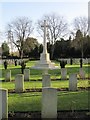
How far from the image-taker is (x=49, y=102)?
23.8 feet

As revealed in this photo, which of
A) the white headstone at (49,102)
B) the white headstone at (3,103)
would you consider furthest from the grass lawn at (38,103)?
the white headstone at (49,102)

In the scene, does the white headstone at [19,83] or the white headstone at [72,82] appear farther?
the white headstone at [72,82]

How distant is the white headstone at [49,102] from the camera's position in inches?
285

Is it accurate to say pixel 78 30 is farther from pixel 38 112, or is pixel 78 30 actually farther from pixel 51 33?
pixel 38 112

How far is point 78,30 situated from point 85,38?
323cm

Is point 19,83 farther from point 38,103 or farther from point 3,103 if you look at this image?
point 3,103

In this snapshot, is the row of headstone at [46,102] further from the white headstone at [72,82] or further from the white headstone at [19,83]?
the white headstone at [72,82]

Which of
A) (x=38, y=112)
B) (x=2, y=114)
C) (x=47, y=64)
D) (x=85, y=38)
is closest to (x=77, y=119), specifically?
(x=38, y=112)

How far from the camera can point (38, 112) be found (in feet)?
26.2

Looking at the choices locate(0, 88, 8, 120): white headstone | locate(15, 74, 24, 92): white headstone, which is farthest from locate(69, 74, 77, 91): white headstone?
locate(0, 88, 8, 120): white headstone

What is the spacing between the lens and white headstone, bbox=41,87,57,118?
7.23 metres

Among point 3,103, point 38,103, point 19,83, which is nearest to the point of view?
point 3,103

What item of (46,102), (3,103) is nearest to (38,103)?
(46,102)

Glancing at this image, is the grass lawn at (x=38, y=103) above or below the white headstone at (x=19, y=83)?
below
